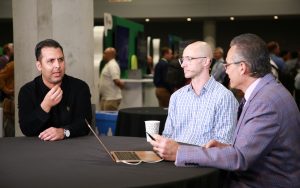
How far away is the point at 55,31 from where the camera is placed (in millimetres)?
4980

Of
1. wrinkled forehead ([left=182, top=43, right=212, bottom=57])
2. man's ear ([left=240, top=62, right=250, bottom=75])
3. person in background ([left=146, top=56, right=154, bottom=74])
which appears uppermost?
wrinkled forehead ([left=182, top=43, right=212, bottom=57])

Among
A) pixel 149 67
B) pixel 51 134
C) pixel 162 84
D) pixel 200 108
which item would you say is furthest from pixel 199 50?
pixel 149 67

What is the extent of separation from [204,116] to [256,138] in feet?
3.52

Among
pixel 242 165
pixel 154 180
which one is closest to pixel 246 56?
pixel 242 165

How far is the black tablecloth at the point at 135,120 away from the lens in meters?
5.00

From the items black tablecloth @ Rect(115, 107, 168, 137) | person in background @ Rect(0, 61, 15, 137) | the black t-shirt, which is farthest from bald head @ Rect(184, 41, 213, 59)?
person in background @ Rect(0, 61, 15, 137)

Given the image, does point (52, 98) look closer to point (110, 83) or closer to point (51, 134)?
point (51, 134)

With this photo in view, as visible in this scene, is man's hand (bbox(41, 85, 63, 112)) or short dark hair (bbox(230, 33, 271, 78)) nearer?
short dark hair (bbox(230, 33, 271, 78))

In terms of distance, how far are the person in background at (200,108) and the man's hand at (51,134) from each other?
2.24ft

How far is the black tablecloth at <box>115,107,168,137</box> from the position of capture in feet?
16.4

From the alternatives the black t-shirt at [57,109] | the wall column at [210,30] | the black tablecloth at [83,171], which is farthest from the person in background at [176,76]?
the wall column at [210,30]

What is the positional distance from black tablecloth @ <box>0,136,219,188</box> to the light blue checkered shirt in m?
0.47

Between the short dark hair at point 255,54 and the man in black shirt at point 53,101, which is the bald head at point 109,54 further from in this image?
the short dark hair at point 255,54

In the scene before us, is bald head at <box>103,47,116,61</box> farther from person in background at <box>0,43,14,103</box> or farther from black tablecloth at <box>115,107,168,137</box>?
black tablecloth at <box>115,107,168,137</box>
